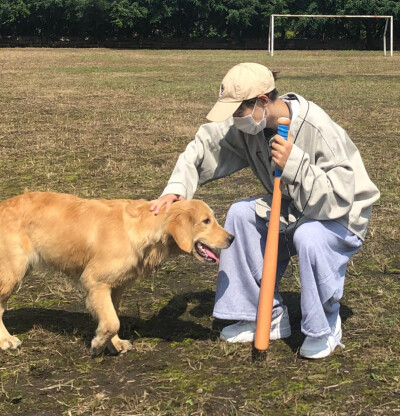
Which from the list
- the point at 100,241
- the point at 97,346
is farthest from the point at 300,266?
the point at 97,346

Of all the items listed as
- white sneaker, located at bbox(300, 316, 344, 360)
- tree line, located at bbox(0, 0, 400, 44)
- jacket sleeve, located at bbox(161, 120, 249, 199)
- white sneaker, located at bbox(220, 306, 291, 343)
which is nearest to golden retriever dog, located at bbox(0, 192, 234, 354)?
jacket sleeve, located at bbox(161, 120, 249, 199)

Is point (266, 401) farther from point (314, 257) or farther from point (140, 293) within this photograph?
point (140, 293)

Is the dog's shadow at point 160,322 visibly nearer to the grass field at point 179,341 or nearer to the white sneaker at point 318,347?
the grass field at point 179,341

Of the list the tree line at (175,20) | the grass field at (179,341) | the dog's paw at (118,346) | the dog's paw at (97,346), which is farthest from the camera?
the tree line at (175,20)

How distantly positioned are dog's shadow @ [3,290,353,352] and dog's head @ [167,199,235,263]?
2.18ft

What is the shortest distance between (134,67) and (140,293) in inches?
1063

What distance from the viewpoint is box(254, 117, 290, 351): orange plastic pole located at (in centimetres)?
404

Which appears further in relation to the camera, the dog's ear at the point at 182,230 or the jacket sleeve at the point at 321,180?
the dog's ear at the point at 182,230

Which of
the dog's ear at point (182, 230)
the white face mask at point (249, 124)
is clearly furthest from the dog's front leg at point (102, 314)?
the white face mask at point (249, 124)

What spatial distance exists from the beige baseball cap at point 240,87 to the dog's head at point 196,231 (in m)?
0.56

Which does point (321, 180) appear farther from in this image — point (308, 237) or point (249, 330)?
point (249, 330)

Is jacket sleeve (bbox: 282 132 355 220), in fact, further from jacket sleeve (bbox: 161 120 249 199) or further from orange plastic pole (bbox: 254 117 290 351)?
jacket sleeve (bbox: 161 120 249 199)

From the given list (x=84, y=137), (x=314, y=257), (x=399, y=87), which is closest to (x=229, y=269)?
(x=314, y=257)

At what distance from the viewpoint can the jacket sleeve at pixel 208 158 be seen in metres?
4.46
